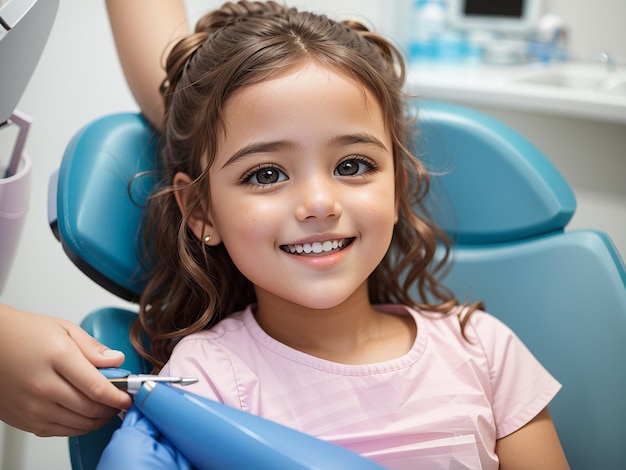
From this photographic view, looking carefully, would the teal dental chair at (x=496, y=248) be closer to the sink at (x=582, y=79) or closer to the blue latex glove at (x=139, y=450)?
the blue latex glove at (x=139, y=450)

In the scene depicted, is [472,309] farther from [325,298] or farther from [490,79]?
[490,79]

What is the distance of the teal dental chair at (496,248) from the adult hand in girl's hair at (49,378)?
0.38ft

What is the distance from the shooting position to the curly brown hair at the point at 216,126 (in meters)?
0.91

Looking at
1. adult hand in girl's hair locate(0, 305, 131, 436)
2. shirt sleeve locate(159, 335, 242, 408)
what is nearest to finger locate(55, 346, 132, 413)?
adult hand in girl's hair locate(0, 305, 131, 436)

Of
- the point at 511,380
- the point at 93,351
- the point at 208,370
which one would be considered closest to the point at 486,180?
the point at 511,380

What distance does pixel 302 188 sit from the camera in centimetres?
85

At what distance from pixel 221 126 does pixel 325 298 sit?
0.83 feet

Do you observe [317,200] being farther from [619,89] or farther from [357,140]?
[619,89]

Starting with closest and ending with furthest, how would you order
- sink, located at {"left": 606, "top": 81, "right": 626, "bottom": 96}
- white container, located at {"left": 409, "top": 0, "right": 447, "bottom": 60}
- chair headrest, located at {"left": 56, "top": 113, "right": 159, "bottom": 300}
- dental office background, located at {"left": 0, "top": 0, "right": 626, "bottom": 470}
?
chair headrest, located at {"left": 56, "top": 113, "right": 159, "bottom": 300}, dental office background, located at {"left": 0, "top": 0, "right": 626, "bottom": 470}, sink, located at {"left": 606, "top": 81, "right": 626, "bottom": 96}, white container, located at {"left": 409, "top": 0, "right": 447, "bottom": 60}

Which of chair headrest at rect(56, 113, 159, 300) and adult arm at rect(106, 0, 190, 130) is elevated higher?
adult arm at rect(106, 0, 190, 130)

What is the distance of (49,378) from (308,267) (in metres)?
0.31

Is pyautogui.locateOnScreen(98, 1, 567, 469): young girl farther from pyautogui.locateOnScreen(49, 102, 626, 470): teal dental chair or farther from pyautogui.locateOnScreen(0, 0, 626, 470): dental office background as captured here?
pyautogui.locateOnScreen(0, 0, 626, 470): dental office background

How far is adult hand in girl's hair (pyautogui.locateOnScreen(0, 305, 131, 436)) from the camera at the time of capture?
708 millimetres

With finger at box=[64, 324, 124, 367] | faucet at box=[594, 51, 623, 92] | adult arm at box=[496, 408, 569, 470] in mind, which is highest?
finger at box=[64, 324, 124, 367]
